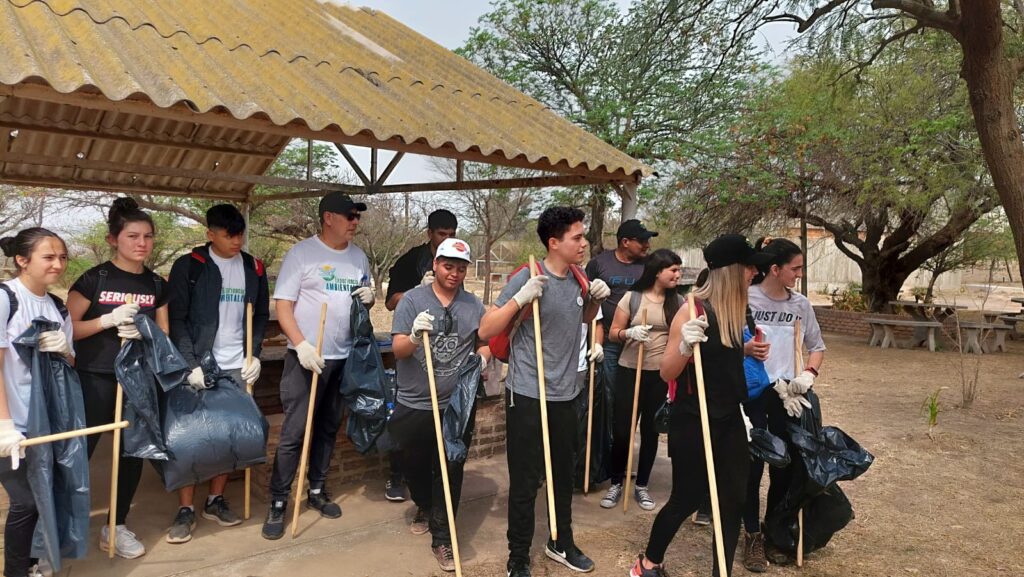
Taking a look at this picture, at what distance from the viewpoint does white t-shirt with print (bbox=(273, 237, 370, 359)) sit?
3.71 meters

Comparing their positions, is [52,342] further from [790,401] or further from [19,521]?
[790,401]

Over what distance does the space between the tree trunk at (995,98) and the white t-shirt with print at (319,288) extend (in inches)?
209

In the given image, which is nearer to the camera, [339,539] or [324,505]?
[339,539]

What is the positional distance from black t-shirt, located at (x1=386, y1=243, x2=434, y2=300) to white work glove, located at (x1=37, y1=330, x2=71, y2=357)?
1.94 metres

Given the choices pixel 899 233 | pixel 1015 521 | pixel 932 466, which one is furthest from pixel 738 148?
pixel 1015 521

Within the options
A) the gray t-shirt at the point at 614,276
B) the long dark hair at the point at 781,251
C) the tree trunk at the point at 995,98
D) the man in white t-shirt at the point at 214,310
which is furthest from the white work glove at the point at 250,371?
the tree trunk at the point at 995,98

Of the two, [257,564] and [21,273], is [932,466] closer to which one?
[257,564]

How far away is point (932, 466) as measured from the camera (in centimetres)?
571

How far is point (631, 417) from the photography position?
4.29 meters

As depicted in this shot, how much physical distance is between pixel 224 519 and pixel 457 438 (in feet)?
5.01

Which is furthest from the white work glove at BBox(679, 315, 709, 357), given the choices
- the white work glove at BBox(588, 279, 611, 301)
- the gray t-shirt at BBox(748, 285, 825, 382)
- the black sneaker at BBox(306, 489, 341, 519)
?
the black sneaker at BBox(306, 489, 341, 519)

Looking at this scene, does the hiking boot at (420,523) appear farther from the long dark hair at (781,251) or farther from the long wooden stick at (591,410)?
the long dark hair at (781,251)

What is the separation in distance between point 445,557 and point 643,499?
1.57 metres

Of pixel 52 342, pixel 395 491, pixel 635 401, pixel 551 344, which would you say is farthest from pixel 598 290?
pixel 52 342
